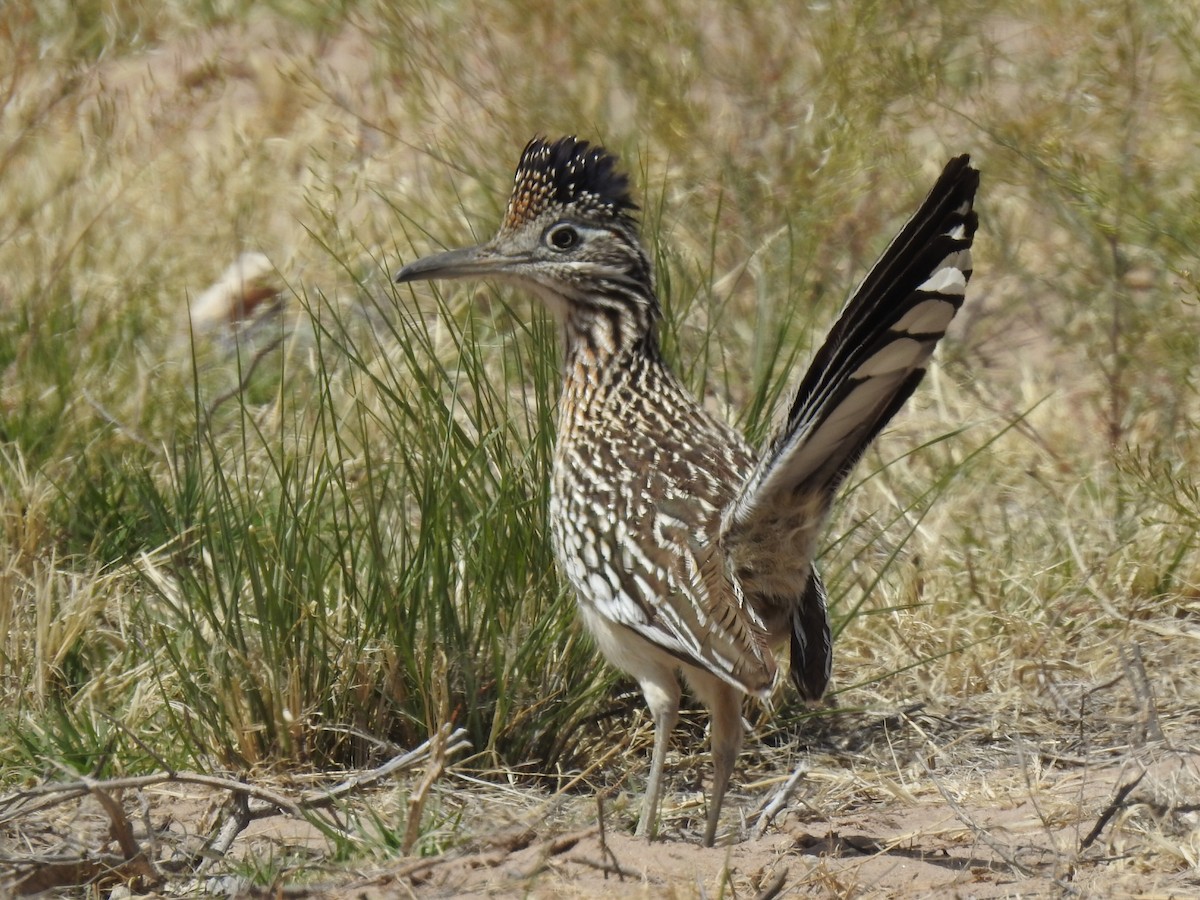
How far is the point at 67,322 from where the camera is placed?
7000mm

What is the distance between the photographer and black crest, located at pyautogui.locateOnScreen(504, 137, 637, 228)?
5051 millimetres

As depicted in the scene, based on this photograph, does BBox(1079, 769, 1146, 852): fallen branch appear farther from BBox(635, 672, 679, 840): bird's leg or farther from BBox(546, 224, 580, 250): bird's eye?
BBox(546, 224, 580, 250): bird's eye

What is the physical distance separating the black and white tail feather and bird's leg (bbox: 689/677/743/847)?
12.8 inches

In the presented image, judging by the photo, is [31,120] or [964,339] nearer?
[31,120]

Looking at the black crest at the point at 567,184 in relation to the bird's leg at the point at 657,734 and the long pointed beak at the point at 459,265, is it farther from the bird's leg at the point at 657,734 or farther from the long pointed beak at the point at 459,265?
Answer: the bird's leg at the point at 657,734

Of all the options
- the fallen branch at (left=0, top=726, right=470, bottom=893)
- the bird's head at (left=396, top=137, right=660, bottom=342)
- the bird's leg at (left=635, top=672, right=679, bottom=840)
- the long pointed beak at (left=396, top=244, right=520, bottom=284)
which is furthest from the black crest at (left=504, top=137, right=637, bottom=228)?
the fallen branch at (left=0, top=726, right=470, bottom=893)

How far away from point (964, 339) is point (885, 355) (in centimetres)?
433

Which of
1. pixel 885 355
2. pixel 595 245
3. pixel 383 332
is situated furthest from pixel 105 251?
pixel 885 355

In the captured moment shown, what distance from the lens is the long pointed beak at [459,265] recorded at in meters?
4.98

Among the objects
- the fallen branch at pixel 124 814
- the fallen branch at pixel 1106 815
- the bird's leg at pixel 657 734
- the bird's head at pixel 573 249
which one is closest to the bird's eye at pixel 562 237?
the bird's head at pixel 573 249

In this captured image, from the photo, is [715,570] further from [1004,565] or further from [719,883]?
→ [1004,565]

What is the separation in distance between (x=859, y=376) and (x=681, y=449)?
1058mm

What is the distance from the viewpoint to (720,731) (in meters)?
4.50

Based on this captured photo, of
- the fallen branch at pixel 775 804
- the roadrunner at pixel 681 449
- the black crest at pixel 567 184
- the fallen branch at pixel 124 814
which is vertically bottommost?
the fallen branch at pixel 775 804
